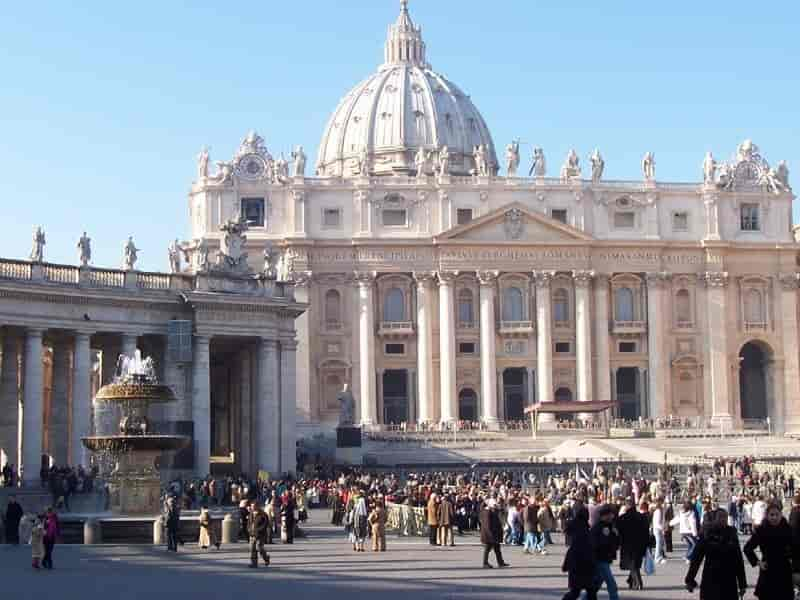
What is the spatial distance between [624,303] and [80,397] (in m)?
61.1

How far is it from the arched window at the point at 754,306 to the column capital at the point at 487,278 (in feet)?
59.6

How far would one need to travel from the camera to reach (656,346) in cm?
10531

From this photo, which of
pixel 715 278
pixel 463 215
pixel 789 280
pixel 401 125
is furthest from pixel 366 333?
pixel 401 125

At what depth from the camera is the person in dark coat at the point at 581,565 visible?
64.3ft

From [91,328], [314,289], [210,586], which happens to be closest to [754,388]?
[314,289]

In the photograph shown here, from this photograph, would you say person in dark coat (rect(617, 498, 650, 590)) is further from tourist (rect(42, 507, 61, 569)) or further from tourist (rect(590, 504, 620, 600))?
tourist (rect(42, 507, 61, 569))

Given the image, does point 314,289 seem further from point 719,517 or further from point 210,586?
point 719,517

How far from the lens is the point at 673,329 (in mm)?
106562

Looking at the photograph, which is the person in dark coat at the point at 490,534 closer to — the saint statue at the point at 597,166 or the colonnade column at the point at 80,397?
the colonnade column at the point at 80,397

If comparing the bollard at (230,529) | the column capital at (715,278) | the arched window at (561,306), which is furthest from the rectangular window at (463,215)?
the bollard at (230,529)

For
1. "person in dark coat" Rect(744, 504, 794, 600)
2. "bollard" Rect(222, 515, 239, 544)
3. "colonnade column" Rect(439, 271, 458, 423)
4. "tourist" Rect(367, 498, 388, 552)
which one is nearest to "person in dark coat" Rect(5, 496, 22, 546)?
A: "bollard" Rect(222, 515, 239, 544)

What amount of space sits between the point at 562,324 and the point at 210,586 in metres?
81.2

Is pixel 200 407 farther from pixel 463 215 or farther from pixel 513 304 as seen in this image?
pixel 513 304

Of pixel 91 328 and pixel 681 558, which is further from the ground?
pixel 91 328
